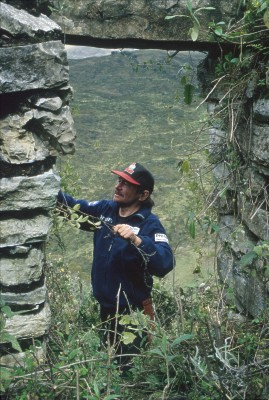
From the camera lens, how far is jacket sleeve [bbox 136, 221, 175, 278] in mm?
3629

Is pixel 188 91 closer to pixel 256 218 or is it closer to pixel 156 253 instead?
pixel 256 218

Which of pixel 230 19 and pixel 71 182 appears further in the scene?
pixel 71 182

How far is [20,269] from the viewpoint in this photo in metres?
3.10

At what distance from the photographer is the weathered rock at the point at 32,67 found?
2924 mm

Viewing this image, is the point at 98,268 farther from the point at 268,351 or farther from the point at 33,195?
the point at 268,351

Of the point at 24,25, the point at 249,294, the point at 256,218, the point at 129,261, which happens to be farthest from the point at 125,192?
the point at 24,25

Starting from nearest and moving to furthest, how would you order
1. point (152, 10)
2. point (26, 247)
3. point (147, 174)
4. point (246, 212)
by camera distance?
1. point (26, 247)
2. point (152, 10)
3. point (246, 212)
4. point (147, 174)

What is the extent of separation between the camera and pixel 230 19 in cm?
357

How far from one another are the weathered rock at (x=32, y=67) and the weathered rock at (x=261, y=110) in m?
1.11

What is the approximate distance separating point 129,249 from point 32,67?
47.9 inches

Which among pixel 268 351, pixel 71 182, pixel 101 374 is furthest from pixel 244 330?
pixel 71 182

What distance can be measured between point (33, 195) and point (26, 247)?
250 millimetres

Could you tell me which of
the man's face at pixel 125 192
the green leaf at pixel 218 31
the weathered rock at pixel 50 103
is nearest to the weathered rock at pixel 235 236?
the man's face at pixel 125 192

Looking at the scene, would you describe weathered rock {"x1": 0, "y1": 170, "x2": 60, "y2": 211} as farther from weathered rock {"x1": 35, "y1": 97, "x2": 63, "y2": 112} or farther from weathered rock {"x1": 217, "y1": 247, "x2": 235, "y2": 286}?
weathered rock {"x1": 217, "y1": 247, "x2": 235, "y2": 286}
